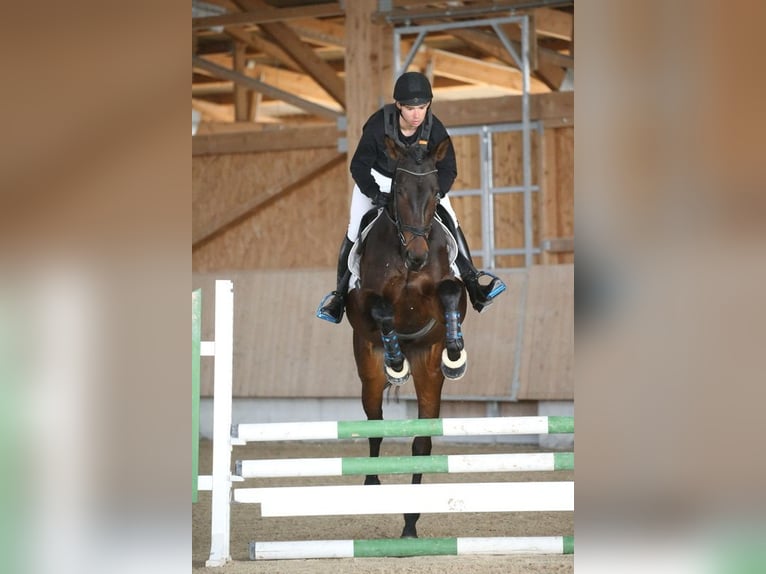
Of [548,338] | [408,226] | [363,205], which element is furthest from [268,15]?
[408,226]

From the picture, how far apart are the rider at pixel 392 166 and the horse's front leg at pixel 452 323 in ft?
0.90

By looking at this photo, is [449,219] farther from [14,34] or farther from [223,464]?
[14,34]

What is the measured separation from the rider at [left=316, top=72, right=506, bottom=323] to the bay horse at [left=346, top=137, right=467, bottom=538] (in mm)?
86

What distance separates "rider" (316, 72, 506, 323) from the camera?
180 inches

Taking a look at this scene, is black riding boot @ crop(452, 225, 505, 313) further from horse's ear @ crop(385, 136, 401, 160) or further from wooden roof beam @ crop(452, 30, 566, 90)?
wooden roof beam @ crop(452, 30, 566, 90)

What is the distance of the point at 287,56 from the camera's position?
11.5 metres

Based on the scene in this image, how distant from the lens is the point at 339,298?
5.19 meters

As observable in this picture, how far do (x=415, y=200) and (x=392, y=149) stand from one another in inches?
11.3

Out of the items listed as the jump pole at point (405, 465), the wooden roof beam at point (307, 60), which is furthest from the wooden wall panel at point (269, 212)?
the jump pole at point (405, 465)

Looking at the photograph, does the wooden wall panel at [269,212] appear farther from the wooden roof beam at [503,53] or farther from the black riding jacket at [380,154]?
the black riding jacket at [380,154]

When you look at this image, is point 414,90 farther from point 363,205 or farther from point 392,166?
point 363,205

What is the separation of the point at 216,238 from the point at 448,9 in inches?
153

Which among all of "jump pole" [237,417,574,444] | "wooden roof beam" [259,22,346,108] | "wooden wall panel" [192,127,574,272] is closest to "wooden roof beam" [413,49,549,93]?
Result: "wooden roof beam" [259,22,346,108]

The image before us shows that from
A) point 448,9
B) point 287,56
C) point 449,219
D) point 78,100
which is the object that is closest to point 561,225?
point 448,9
